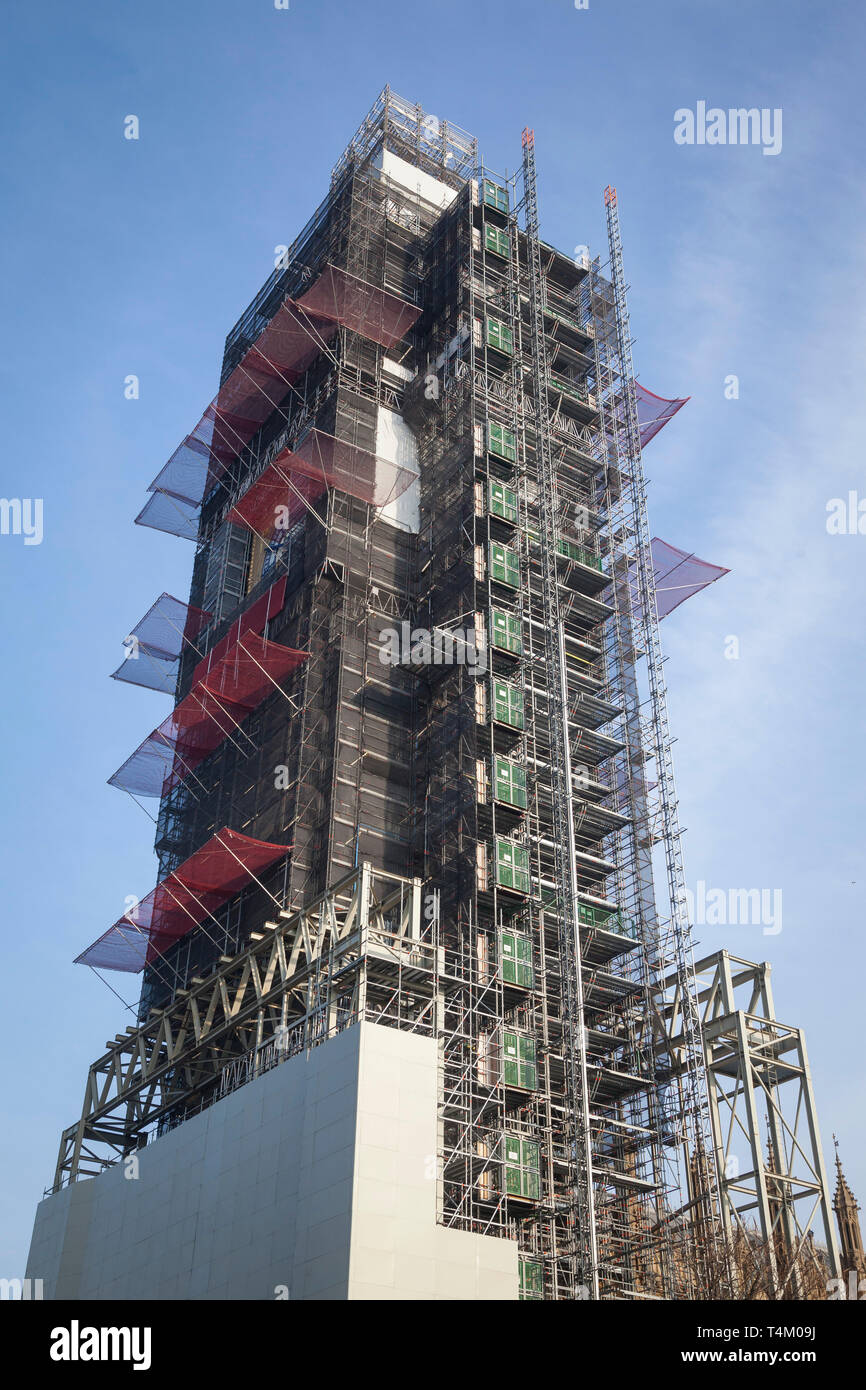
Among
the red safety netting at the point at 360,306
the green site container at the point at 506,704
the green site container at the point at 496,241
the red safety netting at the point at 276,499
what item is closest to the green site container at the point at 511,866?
the green site container at the point at 506,704

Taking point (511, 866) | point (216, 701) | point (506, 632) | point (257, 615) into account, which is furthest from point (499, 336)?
point (511, 866)

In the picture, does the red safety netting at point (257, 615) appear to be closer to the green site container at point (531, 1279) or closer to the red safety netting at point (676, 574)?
the red safety netting at point (676, 574)

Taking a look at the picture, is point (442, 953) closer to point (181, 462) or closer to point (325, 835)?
point (325, 835)

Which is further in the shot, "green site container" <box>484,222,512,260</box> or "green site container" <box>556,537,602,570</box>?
"green site container" <box>484,222,512,260</box>

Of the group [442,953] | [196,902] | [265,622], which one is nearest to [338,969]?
[442,953]

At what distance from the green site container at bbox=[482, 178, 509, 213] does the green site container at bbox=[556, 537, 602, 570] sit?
61.3ft

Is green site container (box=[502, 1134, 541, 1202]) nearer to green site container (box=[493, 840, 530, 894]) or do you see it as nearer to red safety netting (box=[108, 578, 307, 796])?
green site container (box=[493, 840, 530, 894])

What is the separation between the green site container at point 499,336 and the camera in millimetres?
60884

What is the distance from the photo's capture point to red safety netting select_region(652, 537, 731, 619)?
63.2 m

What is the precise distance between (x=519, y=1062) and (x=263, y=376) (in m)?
39.3

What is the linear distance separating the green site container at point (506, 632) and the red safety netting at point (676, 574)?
12.8 m

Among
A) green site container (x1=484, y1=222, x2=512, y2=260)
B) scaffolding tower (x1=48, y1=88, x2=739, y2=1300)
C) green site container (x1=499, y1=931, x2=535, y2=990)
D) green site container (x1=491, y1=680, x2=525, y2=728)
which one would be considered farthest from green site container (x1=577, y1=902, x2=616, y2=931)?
green site container (x1=484, y1=222, x2=512, y2=260)

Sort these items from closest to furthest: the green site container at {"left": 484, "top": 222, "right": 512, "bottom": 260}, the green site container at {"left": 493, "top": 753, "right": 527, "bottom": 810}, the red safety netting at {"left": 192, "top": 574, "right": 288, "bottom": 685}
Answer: the green site container at {"left": 493, "top": 753, "right": 527, "bottom": 810} → the red safety netting at {"left": 192, "top": 574, "right": 288, "bottom": 685} → the green site container at {"left": 484, "top": 222, "right": 512, "bottom": 260}

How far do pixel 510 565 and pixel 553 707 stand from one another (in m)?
6.59
